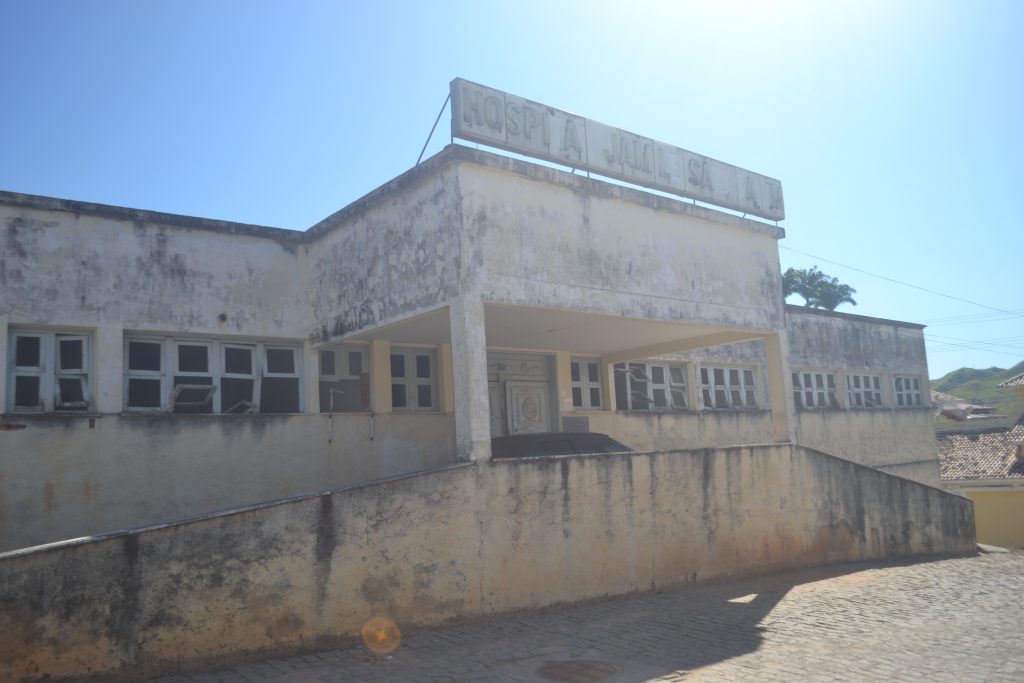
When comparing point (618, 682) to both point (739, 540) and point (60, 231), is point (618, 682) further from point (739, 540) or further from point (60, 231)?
point (60, 231)

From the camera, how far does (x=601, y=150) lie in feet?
35.7

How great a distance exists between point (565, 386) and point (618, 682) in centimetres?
799

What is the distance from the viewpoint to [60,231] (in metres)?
9.70

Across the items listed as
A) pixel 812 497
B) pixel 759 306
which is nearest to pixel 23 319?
pixel 759 306

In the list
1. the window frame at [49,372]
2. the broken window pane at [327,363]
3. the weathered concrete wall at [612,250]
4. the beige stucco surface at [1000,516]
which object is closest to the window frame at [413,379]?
the broken window pane at [327,363]

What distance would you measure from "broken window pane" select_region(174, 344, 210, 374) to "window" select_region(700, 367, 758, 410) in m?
10.4

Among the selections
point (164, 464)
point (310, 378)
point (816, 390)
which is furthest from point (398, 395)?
point (816, 390)

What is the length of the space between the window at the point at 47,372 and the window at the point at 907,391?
2021cm

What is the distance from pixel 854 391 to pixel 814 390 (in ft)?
6.27

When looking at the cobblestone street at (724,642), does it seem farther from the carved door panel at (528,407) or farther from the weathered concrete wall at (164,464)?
the carved door panel at (528,407)

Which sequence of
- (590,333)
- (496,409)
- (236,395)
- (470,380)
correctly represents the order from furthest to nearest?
1. (496,409)
2. (590,333)
3. (236,395)
4. (470,380)

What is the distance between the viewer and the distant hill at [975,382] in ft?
224

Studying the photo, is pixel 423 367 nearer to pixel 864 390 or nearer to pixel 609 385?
pixel 609 385

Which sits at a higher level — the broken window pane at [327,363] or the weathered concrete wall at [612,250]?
the weathered concrete wall at [612,250]
